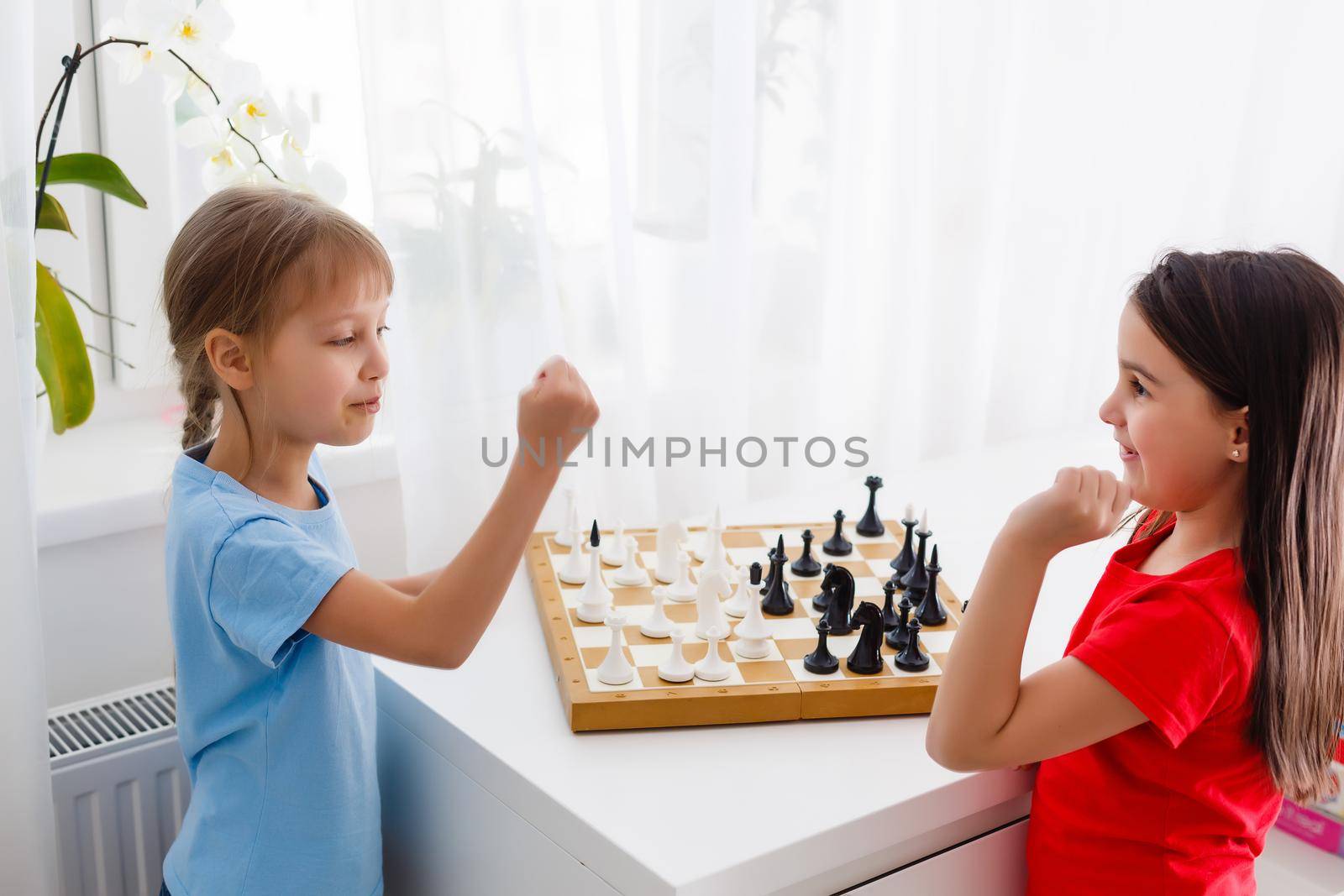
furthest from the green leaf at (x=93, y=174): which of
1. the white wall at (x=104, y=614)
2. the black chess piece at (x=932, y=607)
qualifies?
the black chess piece at (x=932, y=607)

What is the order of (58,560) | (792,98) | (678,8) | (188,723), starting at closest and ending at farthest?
(188,723)
(58,560)
(678,8)
(792,98)

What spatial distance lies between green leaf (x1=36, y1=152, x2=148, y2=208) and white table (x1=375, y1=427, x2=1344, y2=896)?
1.78 feet

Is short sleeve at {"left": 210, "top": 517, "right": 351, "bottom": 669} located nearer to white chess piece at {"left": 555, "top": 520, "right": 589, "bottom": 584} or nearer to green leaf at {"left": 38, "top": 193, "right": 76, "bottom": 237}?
white chess piece at {"left": 555, "top": 520, "right": 589, "bottom": 584}

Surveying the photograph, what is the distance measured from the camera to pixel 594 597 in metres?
1.25

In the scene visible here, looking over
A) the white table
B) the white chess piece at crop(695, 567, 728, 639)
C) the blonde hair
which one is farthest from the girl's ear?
the white chess piece at crop(695, 567, 728, 639)

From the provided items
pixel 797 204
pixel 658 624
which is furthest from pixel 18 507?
pixel 797 204

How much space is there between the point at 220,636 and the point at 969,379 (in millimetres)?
1561

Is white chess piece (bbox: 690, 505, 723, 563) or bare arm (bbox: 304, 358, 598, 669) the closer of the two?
bare arm (bbox: 304, 358, 598, 669)

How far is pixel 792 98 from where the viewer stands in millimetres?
1910

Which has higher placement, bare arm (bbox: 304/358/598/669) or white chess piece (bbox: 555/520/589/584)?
bare arm (bbox: 304/358/598/669)

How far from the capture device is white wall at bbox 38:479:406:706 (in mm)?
1469

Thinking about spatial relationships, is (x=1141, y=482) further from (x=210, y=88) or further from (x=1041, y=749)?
(x=210, y=88)

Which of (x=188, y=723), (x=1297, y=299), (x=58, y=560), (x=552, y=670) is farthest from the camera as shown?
(x=58, y=560)

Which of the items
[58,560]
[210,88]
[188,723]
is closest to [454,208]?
[210,88]
